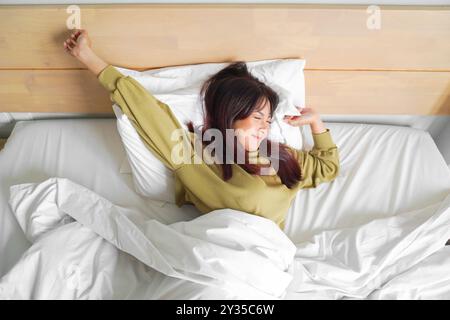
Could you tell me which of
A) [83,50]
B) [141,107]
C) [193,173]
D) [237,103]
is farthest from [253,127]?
[83,50]

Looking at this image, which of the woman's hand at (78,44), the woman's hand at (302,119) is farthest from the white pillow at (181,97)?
the woman's hand at (78,44)

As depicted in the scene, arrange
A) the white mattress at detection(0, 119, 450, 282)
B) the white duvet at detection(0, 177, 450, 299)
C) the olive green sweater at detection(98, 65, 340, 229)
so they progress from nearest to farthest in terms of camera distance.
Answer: the white duvet at detection(0, 177, 450, 299), the olive green sweater at detection(98, 65, 340, 229), the white mattress at detection(0, 119, 450, 282)

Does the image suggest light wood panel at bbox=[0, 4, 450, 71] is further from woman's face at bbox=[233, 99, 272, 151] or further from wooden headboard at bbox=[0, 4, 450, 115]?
woman's face at bbox=[233, 99, 272, 151]

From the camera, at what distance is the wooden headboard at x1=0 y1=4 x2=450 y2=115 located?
3.44 feet

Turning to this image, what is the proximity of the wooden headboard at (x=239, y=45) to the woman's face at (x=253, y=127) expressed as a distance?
22 centimetres

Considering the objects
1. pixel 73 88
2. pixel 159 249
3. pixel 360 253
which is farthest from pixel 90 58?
pixel 360 253

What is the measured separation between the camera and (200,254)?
89 centimetres

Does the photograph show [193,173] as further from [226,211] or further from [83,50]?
[83,50]

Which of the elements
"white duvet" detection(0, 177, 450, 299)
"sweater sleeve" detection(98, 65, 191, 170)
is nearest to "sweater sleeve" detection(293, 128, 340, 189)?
"white duvet" detection(0, 177, 450, 299)

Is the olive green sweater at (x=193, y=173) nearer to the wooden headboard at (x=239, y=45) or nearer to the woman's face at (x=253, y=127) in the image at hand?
the woman's face at (x=253, y=127)

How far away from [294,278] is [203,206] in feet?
1.05

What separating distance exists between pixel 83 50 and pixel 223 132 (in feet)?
1.52

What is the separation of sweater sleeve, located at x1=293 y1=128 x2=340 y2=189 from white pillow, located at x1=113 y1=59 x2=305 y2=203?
0.31ft
